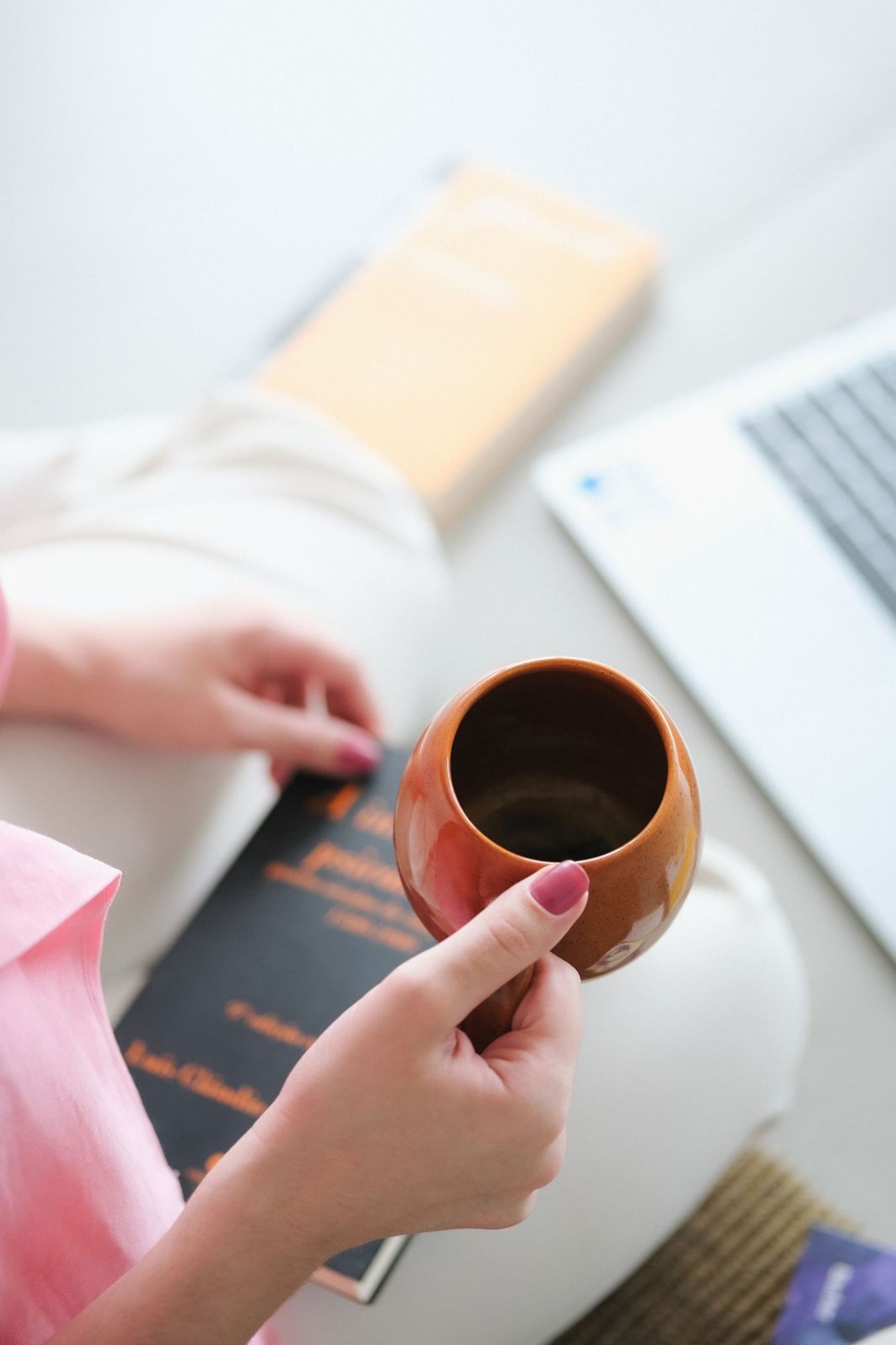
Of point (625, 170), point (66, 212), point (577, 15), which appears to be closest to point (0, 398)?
point (66, 212)

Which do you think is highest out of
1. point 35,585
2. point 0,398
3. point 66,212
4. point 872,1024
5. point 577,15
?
point 577,15

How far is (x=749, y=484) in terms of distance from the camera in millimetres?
790

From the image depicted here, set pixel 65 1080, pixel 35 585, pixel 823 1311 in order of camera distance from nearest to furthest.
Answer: pixel 65 1080 < pixel 823 1311 < pixel 35 585

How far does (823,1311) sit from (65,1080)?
395 millimetres

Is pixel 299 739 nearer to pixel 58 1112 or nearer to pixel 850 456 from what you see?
pixel 58 1112

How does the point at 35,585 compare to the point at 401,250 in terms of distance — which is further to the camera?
the point at 401,250

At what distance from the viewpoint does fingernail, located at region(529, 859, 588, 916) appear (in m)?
0.37

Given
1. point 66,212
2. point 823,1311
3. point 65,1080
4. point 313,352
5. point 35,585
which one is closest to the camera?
point 65,1080

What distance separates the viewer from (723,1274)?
25.7 inches

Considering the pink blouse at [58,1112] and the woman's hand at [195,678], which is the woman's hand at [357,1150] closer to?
the pink blouse at [58,1112]

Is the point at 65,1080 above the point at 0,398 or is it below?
above

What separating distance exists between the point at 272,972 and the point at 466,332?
596mm

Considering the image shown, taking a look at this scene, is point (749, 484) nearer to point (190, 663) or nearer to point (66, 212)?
point (190, 663)

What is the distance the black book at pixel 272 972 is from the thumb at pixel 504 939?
0.69 ft
